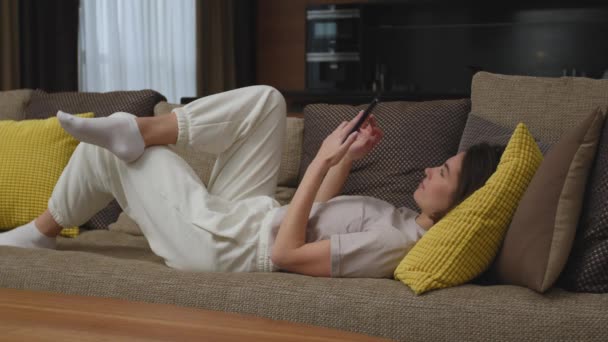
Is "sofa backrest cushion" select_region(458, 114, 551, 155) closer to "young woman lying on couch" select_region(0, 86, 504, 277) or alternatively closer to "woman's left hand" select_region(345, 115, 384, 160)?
"young woman lying on couch" select_region(0, 86, 504, 277)

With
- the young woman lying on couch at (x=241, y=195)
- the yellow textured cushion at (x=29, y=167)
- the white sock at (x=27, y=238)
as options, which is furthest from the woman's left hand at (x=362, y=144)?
the yellow textured cushion at (x=29, y=167)

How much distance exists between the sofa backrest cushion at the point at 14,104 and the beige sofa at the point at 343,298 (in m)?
1.06

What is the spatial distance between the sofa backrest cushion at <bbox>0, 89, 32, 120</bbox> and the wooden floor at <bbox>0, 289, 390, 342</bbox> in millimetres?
1669

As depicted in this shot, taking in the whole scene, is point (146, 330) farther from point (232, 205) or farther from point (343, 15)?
point (343, 15)

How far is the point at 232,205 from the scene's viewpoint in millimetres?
2027

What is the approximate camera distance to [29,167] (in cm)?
245

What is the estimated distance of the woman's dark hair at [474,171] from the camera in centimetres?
172

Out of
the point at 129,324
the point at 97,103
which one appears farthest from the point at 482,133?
the point at 97,103

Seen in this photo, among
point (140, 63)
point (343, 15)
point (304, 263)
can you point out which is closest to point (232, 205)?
point (304, 263)

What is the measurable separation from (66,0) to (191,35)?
1441 mm

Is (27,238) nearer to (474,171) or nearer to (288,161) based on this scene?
(288,161)

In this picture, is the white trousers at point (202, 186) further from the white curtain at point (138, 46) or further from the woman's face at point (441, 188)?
the white curtain at point (138, 46)

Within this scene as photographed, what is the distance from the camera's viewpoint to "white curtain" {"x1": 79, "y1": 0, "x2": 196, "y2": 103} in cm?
474

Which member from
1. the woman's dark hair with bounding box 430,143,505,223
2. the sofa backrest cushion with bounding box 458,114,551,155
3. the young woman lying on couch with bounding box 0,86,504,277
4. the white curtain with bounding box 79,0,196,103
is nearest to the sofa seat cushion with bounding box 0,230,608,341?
the young woman lying on couch with bounding box 0,86,504,277
